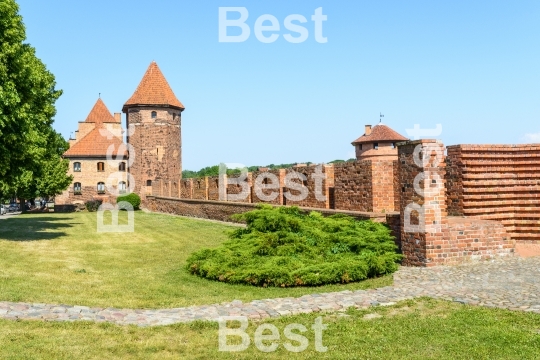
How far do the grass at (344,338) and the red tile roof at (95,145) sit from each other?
48981mm

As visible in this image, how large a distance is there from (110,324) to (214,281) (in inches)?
134

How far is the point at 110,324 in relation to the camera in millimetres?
5961

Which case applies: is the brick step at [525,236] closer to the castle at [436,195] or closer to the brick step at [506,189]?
the castle at [436,195]

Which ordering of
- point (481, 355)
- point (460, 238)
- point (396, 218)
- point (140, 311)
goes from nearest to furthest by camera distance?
point (481, 355) → point (140, 311) → point (460, 238) → point (396, 218)

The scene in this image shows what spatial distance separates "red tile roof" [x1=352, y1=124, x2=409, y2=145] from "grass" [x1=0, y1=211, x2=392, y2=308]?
4012 centimetres

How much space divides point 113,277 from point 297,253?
3.59 m

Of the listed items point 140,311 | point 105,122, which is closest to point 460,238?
point 140,311

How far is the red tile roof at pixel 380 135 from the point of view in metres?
53.7

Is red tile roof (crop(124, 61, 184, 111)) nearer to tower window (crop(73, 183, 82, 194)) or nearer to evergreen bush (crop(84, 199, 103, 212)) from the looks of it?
evergreen bush (crop(84, 199, 103, 212))

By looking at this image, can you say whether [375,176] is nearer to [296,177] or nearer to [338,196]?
[338,196]

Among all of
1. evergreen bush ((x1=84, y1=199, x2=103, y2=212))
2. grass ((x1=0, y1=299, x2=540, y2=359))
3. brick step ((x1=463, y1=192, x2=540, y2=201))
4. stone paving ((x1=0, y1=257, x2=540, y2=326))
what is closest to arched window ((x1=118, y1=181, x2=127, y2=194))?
evergreen bush ((x1=84, y1=199, x2=103, y2=212))

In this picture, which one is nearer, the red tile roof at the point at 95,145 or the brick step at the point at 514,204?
the brick step at the point at 514,204

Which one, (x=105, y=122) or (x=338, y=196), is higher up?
(x=105, y=122)

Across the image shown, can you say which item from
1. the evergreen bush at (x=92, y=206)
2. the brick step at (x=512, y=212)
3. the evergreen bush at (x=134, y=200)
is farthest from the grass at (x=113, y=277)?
the evergreen bush at (x=92, y=206)
